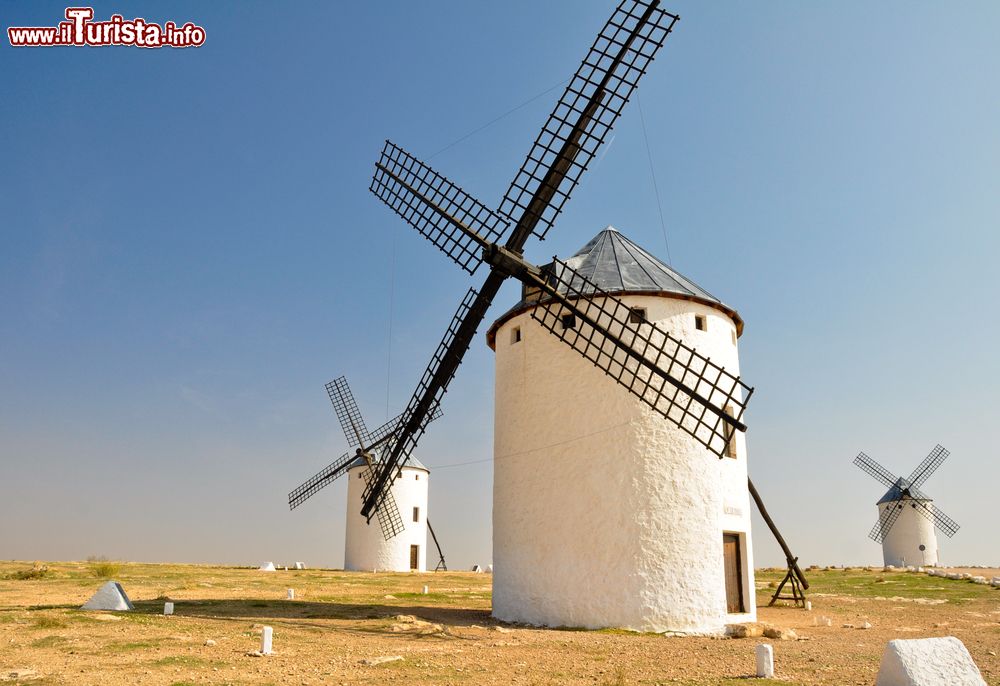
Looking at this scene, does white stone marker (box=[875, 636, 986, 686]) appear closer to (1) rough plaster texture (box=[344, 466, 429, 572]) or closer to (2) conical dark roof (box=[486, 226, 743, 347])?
(2) conical dark roof (box=[486, 226, 743, 347])

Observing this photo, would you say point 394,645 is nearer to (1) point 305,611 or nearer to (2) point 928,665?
(1) point 305,611

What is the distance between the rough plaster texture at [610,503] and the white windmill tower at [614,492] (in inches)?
1.0

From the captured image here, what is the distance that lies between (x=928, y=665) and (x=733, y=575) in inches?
348

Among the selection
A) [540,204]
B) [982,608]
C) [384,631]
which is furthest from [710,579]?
[982,608]

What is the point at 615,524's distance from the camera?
14672 millimetres

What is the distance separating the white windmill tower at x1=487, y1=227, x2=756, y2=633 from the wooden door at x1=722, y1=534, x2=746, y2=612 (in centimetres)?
3

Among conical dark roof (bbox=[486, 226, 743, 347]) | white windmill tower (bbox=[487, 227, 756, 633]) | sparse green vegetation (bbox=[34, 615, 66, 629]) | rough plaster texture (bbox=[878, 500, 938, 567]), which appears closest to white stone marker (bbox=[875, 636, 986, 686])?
white windmill tower (bbox=[487, 227, 756, 633])

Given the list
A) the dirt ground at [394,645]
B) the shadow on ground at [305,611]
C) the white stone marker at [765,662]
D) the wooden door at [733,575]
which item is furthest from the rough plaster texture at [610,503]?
the white stone marker at [765,662]

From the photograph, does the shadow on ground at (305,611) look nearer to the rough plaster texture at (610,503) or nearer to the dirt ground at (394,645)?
the dirt ground at (394,645)

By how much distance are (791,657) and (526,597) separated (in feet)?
19.8

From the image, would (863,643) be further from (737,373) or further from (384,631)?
(384,631)

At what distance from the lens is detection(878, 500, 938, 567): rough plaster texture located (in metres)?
46.1

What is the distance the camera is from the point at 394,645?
471 inches

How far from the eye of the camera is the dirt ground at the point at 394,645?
927 cm
